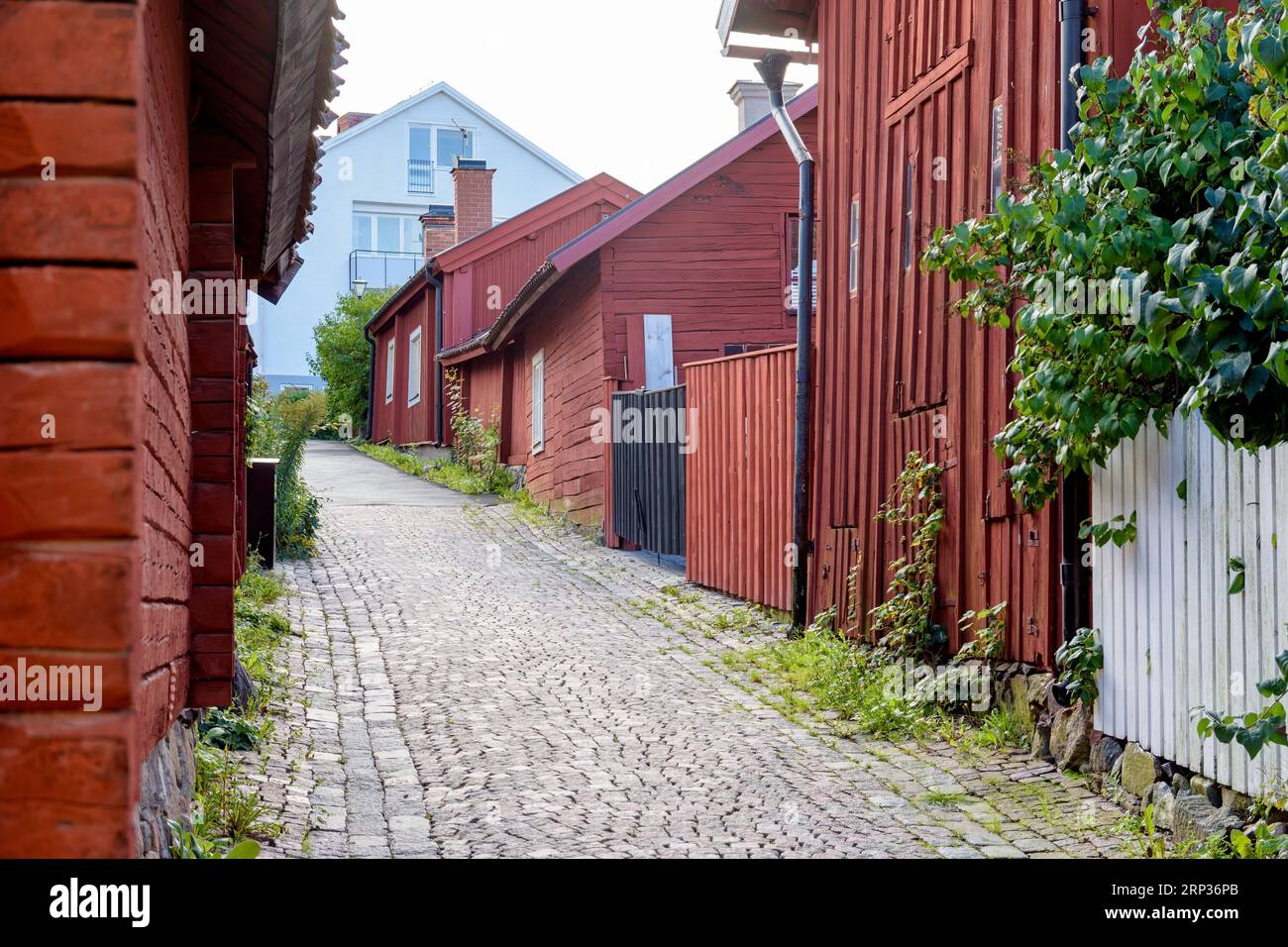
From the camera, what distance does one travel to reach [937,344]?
27.0 feet

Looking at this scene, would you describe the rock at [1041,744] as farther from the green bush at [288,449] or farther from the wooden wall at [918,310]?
the green bush at [288,449]

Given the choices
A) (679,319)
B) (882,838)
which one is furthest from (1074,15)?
(679,319)

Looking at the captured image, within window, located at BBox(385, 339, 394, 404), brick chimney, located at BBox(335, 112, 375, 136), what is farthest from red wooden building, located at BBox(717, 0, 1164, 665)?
brick chimney, located at BBox(335, 112, 375, 136)

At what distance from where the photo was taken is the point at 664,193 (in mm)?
16375

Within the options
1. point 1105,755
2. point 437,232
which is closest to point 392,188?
point 437,232

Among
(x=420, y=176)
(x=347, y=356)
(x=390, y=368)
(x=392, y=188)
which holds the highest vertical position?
(x=420, y=176)

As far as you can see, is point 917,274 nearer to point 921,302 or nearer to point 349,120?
point 921,302

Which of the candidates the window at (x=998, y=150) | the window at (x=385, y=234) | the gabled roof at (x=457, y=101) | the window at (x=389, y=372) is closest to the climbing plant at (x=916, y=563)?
the window at (x=998, y=150)

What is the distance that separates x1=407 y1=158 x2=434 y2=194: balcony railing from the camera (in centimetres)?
3834

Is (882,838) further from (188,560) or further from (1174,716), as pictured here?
(188,560)

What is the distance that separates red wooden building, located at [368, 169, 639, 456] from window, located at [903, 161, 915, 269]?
13660 millimetres

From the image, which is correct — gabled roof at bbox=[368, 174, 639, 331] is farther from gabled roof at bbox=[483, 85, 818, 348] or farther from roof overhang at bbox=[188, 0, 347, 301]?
roof overhang at bbox=[188, 0, 347, 301]

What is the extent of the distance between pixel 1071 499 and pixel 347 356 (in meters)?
30.4
